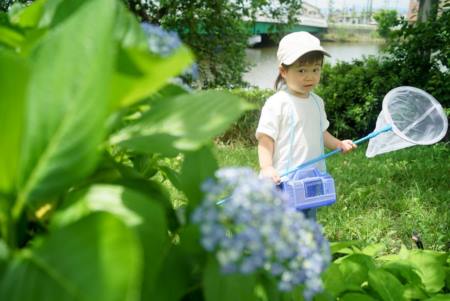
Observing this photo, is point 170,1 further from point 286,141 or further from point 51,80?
point 51,80

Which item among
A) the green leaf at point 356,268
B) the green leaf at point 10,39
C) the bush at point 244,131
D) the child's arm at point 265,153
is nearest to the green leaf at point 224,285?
the green leaf at point 10,39

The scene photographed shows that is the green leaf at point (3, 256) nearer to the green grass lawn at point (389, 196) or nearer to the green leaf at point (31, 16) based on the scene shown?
the green leaf at point (31, 16)

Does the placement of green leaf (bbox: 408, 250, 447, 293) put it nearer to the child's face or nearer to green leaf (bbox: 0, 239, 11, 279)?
the child's face

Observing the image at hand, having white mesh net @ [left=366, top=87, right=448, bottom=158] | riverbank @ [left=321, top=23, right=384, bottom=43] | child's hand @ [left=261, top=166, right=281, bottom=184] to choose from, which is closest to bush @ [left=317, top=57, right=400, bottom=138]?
white mesh net @ [left=366, top=87, right=448, bottom=158]

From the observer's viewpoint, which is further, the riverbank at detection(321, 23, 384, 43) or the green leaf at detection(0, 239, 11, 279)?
the riverbank at detection(321, 23, 384, 43)

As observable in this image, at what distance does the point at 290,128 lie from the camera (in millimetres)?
2689

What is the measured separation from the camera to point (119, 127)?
0.69 meters

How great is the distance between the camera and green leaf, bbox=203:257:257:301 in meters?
0.59

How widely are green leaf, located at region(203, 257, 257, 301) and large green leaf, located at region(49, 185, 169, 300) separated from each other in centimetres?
6

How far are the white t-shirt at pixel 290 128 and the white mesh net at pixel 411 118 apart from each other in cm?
33

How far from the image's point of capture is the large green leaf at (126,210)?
0.54m

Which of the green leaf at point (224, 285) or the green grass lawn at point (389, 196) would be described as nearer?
the green leaf at point (224, 285)

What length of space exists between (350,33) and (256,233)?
37.2 m

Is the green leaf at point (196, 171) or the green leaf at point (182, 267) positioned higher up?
the green leaf at point (196, 171)
